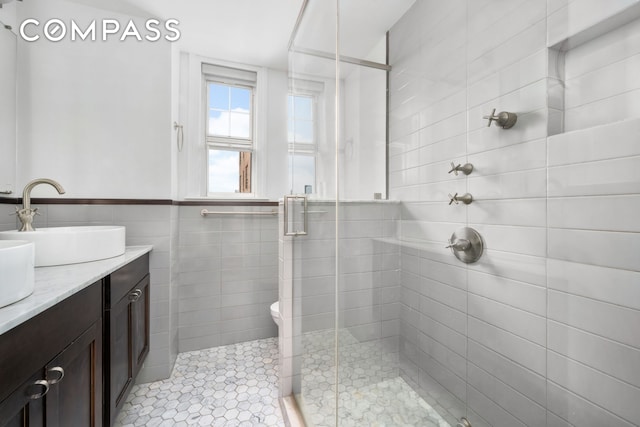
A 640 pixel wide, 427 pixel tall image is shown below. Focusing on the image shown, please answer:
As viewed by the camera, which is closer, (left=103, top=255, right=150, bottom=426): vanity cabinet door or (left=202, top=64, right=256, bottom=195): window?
(left=103, top=255, right=150, bottom=426): vanity cabinet door

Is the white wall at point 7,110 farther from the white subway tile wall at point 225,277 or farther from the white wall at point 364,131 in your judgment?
the white wall at point 364,131

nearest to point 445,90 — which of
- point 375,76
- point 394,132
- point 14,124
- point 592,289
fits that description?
point 394,132

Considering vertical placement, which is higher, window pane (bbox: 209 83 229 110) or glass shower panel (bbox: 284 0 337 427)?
window pane (bbox: 209 83 229 110)

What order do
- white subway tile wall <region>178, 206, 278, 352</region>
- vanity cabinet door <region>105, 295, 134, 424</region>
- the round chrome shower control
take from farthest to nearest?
white subway tile wall <region>178, 206, 278, 352</region> → vanity cabinet door <region>105, 295, 134, 424</region> → the round chrome shower control

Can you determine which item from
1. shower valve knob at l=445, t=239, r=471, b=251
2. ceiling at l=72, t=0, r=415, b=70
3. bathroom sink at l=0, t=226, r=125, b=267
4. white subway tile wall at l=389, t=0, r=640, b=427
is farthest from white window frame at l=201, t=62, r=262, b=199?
shower valve knob at l=445, t=239, r=471, b=251

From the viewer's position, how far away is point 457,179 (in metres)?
0.97

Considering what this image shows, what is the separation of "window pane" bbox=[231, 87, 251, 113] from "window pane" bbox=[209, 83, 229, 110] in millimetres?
51

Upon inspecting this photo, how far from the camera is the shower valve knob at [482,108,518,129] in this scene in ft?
2.65

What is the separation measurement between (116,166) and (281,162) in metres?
1.20

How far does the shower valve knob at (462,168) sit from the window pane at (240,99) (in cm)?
199

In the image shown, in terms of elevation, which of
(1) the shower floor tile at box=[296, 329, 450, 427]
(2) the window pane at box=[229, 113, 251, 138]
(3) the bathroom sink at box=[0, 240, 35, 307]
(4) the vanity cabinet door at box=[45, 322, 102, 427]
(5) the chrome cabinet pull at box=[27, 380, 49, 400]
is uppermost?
(2) the window pane at box=[229, 113, 251, 138]

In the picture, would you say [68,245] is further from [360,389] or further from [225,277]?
[360,389]

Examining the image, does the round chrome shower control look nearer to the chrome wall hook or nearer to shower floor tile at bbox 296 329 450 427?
the chrome wall hook

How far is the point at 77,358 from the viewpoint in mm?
884
